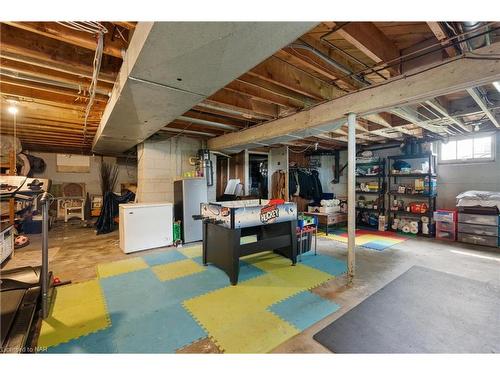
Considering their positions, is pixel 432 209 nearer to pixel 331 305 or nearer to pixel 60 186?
pixel 331 305

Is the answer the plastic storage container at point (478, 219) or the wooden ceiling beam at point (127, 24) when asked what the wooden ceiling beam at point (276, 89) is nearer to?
the wooden ceiling beam at point (127, 24)

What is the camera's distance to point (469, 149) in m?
5.45

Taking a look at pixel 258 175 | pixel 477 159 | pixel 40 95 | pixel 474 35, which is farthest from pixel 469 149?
pixel 40 95

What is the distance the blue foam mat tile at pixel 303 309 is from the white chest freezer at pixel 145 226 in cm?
300

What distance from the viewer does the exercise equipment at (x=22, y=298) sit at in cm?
172

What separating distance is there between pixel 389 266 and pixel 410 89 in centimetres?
266

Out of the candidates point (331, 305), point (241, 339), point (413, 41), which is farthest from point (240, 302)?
point (413, 41)

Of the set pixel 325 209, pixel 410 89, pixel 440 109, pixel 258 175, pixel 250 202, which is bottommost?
pixel 325 209

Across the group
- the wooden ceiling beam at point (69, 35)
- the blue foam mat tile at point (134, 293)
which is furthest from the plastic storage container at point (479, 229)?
the wooden ceiling beam at point (69, 35)

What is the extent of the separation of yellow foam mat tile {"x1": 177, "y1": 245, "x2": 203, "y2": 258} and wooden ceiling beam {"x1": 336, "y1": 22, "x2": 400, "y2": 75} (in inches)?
150

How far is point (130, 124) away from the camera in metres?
3.42

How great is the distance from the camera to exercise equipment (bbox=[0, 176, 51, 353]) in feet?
5.65

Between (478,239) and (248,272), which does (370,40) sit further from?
(478,239)

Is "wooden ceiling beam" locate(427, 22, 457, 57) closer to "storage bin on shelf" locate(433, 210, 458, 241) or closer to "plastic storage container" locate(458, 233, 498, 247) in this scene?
"storage bin on shelf" locate(433, 210, 458, 241)
